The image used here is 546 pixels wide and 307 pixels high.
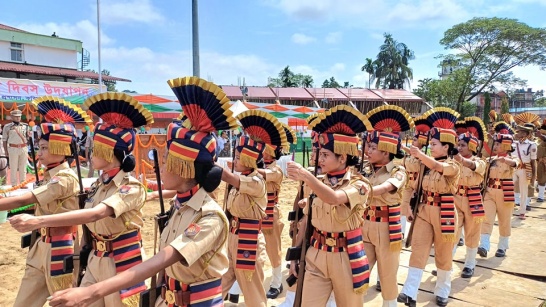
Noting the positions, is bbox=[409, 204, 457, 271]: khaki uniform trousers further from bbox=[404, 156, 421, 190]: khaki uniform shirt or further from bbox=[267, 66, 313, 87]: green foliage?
bbox=[267, 66, 313, 87]: green foliage

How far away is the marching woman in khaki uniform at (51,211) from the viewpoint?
12.3 feet

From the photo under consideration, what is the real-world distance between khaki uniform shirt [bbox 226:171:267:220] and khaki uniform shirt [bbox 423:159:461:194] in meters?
2.37

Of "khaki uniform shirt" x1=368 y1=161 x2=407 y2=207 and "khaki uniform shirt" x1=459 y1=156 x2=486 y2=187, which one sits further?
"khaki uniform shirt" x1=459 y1=156 x2=486 y2=187

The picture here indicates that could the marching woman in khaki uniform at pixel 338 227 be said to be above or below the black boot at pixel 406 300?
above

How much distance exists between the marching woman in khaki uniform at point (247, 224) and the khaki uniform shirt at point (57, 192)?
1.56 meters

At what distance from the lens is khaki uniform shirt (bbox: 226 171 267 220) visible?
14.5ft

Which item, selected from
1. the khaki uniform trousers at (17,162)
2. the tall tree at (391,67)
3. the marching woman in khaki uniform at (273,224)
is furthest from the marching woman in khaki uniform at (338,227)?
the tall tree at (391,67)

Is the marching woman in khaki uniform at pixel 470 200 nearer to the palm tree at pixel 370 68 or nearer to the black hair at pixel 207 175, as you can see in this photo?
the black hair at pixel 207 175

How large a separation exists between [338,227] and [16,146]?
451 inches

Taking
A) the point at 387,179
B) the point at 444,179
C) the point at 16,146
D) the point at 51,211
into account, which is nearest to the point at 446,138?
the point at 444,179

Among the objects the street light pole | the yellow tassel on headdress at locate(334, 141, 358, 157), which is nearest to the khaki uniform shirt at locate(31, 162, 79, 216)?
the yellow tassel on headdress at locate(334, 141, 358, 157)

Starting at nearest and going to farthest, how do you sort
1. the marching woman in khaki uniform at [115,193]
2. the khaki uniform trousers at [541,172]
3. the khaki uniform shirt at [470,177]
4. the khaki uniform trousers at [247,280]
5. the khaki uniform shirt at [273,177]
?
the marching woman in khaki uniform at [115,193], the khaki uniform trousers at [247,280], the khaki uniform shirt at [273,177], the khaki uniform shirt at [470,177], the khaki uniform trousers at [541,172]

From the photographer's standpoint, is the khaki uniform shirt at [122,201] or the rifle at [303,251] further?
the rifle at [303,251]

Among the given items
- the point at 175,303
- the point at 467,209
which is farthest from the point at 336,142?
the point at 467,209
